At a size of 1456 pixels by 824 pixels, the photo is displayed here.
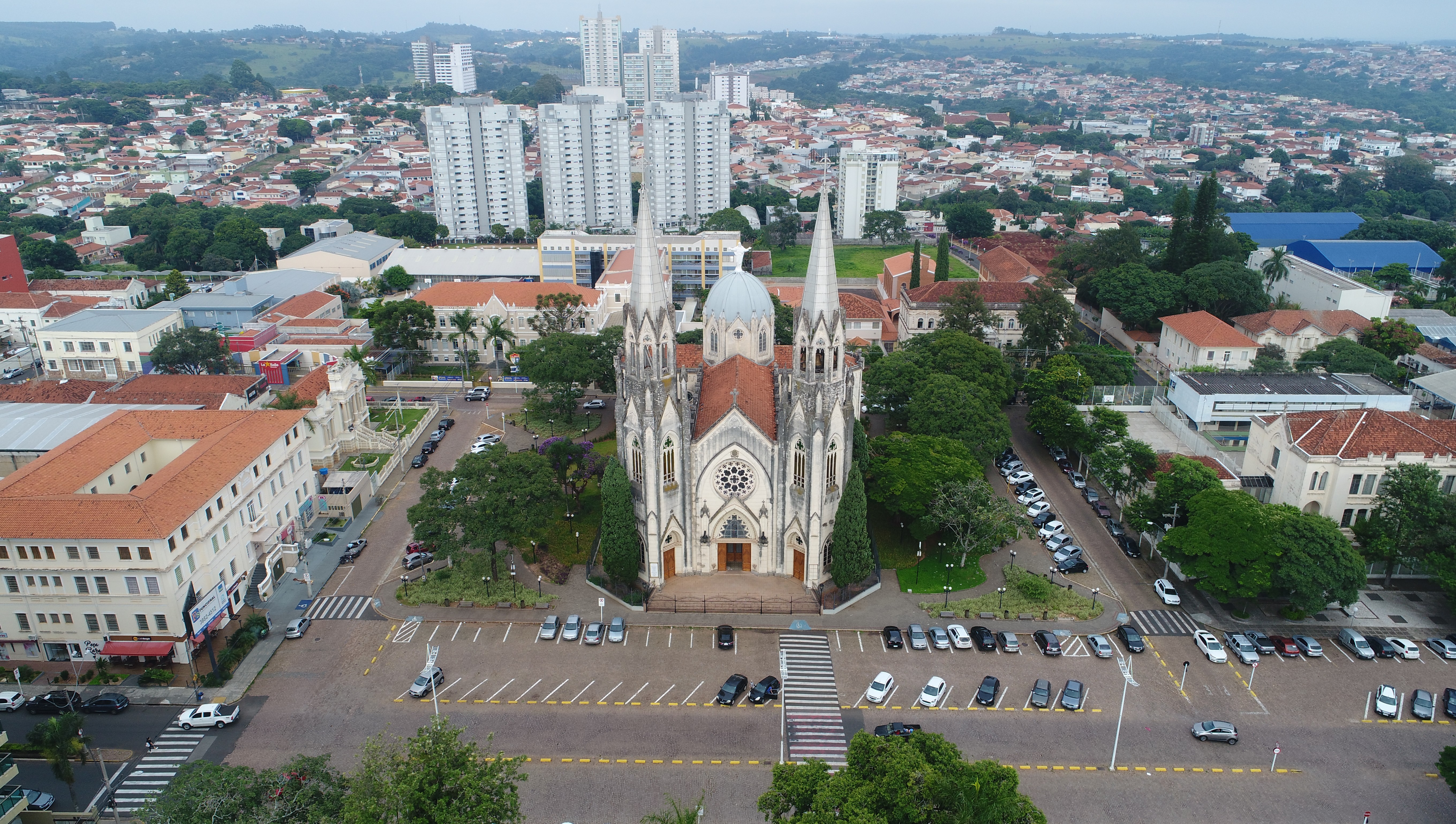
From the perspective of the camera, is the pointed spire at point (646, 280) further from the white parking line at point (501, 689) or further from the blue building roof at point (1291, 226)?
the blue building roof at point (1291, 226)

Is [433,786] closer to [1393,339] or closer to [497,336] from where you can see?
[497,336]

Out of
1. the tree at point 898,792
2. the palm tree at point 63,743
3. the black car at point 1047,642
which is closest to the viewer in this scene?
the tree at point 898,792

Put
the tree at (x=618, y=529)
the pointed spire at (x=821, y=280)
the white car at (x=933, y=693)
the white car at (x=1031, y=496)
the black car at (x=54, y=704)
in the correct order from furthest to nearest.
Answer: the white car at (x=1031, y=496) < the tree at (x=618, y=529) < the pointed spire at (x=821, y=280) < the white car at (x=933, y=693) < the black car at (x=54, y=704)

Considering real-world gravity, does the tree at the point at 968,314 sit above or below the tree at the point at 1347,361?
above

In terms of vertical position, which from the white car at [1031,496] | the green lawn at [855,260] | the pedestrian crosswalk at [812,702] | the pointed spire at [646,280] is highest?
the pointed spire at [646,280]

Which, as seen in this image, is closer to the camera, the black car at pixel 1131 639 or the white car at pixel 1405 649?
the white car at pixel 1405 649

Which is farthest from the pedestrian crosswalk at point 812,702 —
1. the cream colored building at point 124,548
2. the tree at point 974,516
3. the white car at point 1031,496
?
the cream colored building at point 124,548

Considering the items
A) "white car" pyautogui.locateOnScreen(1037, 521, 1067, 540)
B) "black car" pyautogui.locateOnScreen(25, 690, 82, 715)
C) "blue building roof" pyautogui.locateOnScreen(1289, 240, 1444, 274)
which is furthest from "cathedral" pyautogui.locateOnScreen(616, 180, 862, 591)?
"blue building roof" pyautogui.locateOnScreen(1289, 240, 1444, 274)

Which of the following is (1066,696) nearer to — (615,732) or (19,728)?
(615,732)
